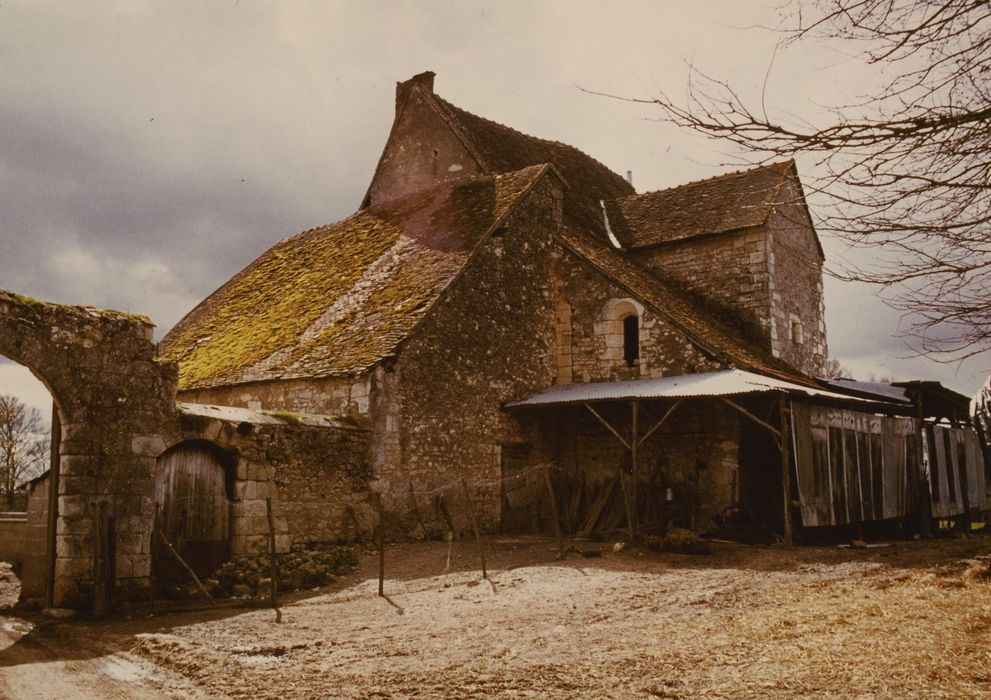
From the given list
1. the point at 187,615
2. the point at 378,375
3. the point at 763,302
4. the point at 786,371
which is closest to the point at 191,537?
the point at 187,615

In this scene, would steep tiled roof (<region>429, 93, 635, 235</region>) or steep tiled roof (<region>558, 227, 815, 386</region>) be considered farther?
steep tiled roof (<region>429, 93, 635, 235</region>)

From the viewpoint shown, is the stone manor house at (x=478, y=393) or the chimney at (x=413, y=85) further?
the chimney at (x=413, y=85)

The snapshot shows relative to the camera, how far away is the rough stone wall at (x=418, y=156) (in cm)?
1900

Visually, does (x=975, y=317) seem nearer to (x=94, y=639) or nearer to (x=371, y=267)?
(x=94, y=639)

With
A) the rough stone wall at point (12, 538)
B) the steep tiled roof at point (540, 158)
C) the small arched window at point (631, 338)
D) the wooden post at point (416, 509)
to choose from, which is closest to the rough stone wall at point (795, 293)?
the steep tiled roof at point (540, 158)

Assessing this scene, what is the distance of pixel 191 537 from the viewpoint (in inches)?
413

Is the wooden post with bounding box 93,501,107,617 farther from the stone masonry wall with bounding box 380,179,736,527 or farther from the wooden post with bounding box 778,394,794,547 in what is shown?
the wooden post with bounding box 778,394,794,547

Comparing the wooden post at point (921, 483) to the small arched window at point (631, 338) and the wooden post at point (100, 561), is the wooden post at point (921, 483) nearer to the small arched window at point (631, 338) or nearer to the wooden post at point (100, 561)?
the small arched window at point (631, 338)

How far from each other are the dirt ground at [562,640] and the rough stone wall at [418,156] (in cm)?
1087

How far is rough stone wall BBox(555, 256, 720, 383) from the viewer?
48.5 feet

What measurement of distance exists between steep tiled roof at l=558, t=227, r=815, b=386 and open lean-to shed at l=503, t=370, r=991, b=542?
2.42 ft

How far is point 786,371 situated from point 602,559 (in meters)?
7.52

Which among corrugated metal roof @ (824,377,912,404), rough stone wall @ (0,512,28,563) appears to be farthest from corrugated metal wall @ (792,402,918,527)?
rough stone wall @ (0,512,28,563)

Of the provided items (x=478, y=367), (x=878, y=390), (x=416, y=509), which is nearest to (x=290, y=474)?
(x=416, y=509)
